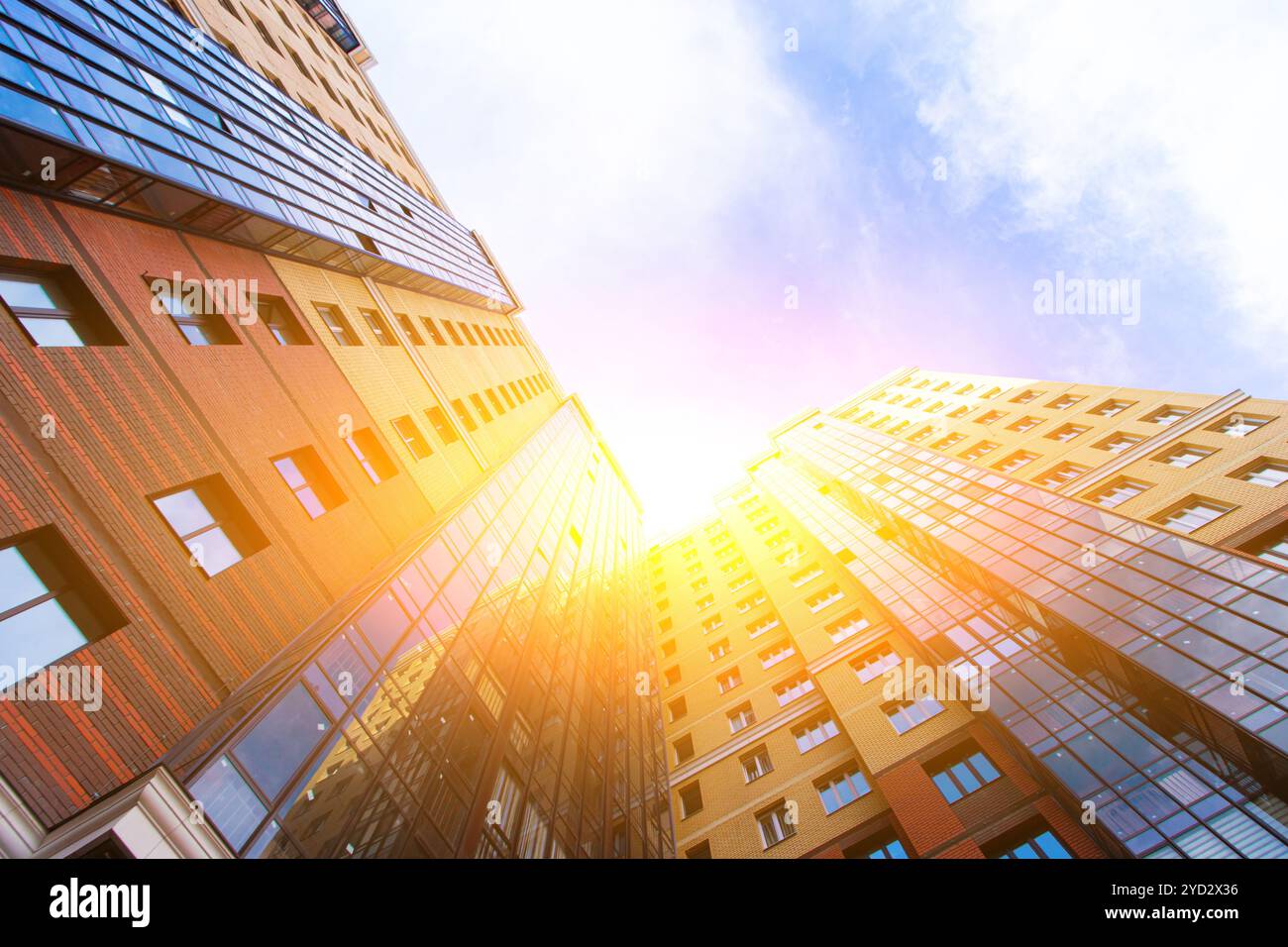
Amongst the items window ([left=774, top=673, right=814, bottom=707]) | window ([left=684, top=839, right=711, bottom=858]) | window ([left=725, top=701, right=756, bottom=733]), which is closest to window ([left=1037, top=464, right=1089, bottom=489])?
window ([left=774, top=673, right=814, bottom=707])

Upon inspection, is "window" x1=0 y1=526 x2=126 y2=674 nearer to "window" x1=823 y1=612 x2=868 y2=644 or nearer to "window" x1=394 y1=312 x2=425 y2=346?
→ "window" x1=394 y1=312 x2=425 y2=346

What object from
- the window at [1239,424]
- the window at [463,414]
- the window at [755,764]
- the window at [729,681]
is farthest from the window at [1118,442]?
the window at [463,414]

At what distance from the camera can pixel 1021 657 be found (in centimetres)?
2033

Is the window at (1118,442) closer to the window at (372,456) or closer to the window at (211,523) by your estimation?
the window at (372,456)

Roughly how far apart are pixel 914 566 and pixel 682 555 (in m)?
24.1

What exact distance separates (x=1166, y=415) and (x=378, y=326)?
37.0m

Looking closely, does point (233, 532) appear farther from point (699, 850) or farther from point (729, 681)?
point (729, 681)

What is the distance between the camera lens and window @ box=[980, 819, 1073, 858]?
51.9ft

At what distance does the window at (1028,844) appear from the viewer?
15828 mm

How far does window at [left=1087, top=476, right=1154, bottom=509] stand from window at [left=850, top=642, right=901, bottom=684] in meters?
11.4

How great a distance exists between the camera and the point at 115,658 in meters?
8.70

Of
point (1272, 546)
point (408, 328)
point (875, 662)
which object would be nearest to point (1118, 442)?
point (1272, 546)

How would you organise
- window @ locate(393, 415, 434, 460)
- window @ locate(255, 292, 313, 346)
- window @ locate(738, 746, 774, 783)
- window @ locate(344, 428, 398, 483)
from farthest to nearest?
window @ locate(738, 746, 774, 783), window @ locate(393, 415, 434, 460), window @ locate(344, 428, 398, 483), window @ locate(255, 292, 313, 346)
